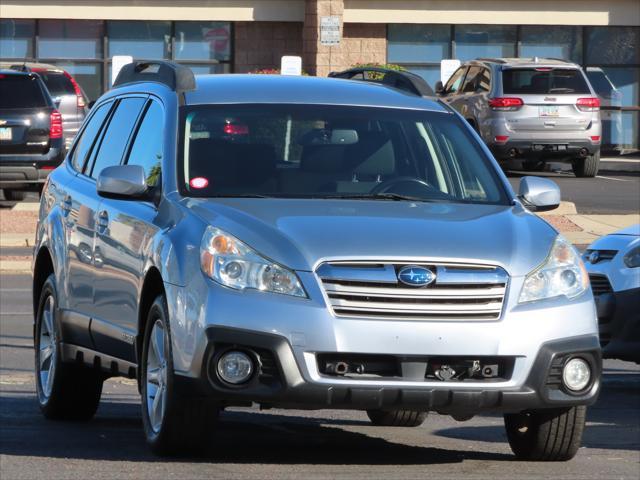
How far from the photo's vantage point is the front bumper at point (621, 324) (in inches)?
376

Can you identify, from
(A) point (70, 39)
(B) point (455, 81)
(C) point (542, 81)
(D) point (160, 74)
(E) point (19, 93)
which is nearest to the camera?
(D) point (160, 74)

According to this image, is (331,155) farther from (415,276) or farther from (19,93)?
(19,93)

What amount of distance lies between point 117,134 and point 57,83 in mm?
20675

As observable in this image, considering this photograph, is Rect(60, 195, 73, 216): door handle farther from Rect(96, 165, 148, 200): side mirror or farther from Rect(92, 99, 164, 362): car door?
Rect(96, 165, 148, 200): side mirror

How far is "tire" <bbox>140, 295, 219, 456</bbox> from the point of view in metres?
7.08

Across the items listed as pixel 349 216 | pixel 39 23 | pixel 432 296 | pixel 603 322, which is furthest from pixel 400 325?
pixel 39 23

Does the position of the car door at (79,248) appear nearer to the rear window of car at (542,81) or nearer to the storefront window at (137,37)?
the rear window of car at (542,81)

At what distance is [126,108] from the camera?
29.5ft

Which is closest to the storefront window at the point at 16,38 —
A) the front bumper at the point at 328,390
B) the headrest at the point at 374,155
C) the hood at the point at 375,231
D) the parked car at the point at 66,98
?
the parked car at the point at 66,98

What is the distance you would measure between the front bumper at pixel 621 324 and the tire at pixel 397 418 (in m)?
1.30

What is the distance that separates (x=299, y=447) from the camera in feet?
26.5

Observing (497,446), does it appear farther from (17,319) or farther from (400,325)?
(17,319)

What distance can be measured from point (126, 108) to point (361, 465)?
8.37 ft

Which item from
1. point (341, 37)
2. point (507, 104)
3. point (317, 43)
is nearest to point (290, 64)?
point (507, 104)
